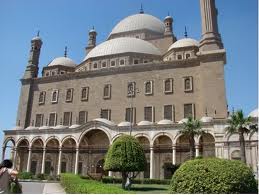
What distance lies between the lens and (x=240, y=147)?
78.6ft

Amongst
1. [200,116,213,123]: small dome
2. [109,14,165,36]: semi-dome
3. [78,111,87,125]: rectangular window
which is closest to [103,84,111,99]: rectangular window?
[78,111,87,125]: rectangular window

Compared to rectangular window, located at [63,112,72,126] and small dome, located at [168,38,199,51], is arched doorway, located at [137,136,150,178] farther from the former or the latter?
small dome, located at [168,38,199,51]

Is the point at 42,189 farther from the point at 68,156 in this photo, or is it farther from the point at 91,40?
the point at 91,40

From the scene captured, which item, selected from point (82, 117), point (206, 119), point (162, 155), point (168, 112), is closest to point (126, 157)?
point (206, 119)

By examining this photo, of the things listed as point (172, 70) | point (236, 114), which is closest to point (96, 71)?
point (172, 70)

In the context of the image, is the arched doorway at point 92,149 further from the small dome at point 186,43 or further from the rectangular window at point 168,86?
the small dome at point 186,43

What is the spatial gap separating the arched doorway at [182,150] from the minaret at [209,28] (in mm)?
10072

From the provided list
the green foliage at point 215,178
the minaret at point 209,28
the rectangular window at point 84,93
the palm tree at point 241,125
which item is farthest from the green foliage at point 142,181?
the green foliage at point 215,178

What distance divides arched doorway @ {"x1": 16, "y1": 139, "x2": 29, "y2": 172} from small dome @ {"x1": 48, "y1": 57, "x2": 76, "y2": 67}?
45.3 ft

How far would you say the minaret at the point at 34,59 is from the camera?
4159cm

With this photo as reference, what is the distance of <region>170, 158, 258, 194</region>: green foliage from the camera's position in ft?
31.5

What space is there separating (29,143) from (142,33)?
24106 millimetres

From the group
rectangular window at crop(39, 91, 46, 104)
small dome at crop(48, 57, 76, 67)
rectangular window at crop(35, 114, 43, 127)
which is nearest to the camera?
rectangular window at crop(35, 114, 43, 127)

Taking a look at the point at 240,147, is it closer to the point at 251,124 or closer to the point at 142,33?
Answer: the point at 251,124
